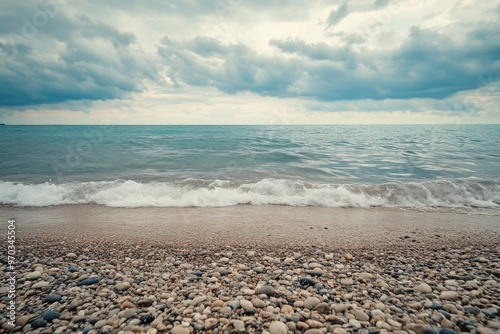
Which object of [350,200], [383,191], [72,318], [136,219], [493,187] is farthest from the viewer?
[493,187]

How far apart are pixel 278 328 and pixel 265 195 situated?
708cm

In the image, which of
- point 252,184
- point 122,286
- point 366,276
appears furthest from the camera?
point 252,184

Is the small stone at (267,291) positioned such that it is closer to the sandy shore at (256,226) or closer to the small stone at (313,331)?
the small stone at (313,331)

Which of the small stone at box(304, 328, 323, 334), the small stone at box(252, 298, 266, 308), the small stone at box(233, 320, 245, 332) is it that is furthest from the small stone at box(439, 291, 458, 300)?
the small stone at box(233, 320, 245, 332)

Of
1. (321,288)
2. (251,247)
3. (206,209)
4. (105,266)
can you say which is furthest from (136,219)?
(321,288)

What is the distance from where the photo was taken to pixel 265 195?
9734 millimetres

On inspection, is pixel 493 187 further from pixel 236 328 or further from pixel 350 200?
pixel 236 328

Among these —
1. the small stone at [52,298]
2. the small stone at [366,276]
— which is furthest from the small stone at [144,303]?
the small stone at [366,276]

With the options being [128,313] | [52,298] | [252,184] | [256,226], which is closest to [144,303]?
[128,313]

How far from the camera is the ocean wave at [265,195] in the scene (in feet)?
28.9

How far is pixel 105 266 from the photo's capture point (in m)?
4.23

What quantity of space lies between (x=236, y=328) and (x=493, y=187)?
1483cm

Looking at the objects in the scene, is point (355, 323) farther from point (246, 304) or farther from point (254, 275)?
point (254, 275)

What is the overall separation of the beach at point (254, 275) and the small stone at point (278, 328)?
0.01 m
